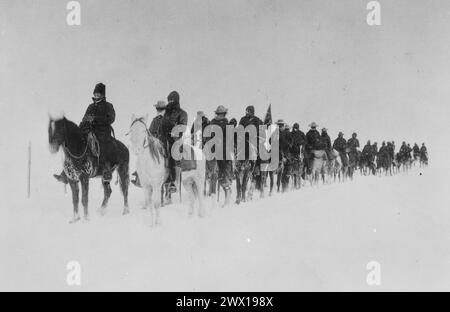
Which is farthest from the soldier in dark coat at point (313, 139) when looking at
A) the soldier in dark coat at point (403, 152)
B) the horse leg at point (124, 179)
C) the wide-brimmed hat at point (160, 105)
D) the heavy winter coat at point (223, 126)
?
the horse leg at point (124, 179)

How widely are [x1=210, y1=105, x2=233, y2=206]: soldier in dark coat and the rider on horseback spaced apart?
103 inches

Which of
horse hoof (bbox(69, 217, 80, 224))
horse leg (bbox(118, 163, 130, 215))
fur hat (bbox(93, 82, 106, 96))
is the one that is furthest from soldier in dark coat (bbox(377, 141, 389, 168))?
horse hoof (bbox(69, 217, 80, 224))

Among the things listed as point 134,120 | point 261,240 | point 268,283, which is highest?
point 134,120

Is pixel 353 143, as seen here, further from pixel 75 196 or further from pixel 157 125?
pixel 75 196

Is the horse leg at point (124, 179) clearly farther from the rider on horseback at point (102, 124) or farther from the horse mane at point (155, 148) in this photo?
the horse mane at point (155, 148)

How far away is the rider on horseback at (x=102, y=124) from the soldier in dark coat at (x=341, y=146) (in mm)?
8929

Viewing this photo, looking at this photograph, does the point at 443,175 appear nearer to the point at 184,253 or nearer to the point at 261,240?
the point at 261,240

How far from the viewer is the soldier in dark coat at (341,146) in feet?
57.3

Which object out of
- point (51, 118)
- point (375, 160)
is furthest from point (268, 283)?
point (375, 160)

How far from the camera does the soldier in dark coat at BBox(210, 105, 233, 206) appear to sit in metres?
11.9

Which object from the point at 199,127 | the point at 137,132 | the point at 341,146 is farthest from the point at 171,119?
the point at 341,146

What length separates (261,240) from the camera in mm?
10188

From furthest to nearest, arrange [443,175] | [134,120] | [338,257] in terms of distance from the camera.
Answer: [443,175] → [338,257] → [134,120]

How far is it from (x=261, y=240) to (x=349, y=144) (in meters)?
8.77
